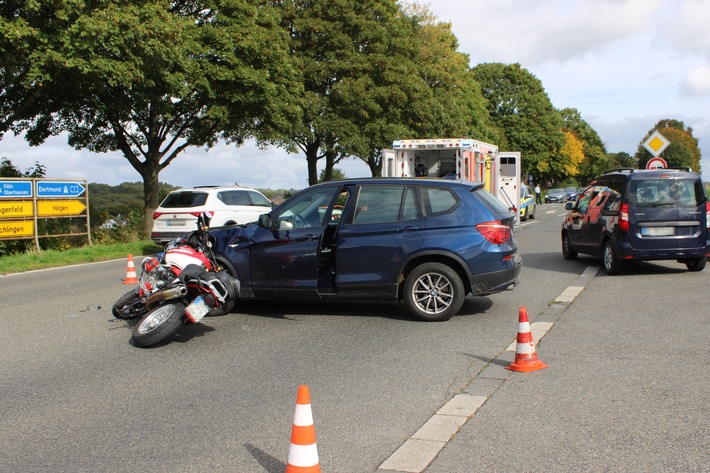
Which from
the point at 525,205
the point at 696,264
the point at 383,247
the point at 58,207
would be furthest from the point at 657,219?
the point at 525,205

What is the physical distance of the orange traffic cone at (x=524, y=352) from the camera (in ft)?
20.9

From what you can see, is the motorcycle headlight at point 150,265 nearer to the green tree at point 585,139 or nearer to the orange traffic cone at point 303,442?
the orange traffic cone at point 303,442

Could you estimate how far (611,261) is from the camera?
1303cm

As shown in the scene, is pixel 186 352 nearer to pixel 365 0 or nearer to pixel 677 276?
pixel 677 276

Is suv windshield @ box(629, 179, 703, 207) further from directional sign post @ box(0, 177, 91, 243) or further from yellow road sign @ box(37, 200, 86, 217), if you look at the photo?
yellow road sign @ box(37, 200, 86, 217)

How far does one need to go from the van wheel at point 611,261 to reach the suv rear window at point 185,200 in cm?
1011

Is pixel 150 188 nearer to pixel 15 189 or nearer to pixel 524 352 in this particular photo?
pixel 15 189

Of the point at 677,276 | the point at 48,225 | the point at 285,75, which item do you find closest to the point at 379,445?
the point at 677,276

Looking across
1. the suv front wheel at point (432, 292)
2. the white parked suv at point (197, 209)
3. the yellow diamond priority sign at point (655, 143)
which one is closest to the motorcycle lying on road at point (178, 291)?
the suv front wheel at point (432, 292)

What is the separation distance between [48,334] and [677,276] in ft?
33.3

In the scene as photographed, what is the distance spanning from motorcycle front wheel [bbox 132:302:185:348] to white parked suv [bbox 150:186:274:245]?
10.5 m

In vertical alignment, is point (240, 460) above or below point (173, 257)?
below

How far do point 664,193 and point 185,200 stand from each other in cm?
1156

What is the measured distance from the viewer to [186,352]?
7.40 m
